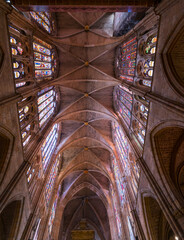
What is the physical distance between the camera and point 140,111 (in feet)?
25.2

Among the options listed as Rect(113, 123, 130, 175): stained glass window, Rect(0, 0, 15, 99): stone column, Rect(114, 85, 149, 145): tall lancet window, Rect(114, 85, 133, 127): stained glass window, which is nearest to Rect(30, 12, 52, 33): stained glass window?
Rect(0, 0, 15, 99): stone column

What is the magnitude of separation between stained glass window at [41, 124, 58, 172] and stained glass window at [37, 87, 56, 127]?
5.76ft

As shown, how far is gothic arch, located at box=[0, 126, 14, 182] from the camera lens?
16.8ft

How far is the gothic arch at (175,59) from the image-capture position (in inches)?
179

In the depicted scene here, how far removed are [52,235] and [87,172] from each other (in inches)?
Answer: 269

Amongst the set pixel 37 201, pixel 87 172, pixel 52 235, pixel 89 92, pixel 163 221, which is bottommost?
pixel 52 235

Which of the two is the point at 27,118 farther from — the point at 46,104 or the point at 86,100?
the point at 86,100

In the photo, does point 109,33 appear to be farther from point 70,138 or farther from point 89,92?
point 70,138

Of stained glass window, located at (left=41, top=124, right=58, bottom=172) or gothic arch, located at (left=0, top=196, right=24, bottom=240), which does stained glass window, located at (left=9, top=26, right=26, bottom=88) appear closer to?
stained glass window, located at (left=41, top=124, right=58, bottom=172)

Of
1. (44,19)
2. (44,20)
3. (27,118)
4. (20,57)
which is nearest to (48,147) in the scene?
(27,118)

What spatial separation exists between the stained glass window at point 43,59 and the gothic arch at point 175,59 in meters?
6.58

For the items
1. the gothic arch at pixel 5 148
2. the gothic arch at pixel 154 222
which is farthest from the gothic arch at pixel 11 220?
the gothic arch at pixel 154 222

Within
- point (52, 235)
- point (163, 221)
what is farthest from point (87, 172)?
point (163, 221)

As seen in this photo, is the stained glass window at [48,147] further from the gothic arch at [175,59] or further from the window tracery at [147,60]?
the gothic arch at [175,59]
